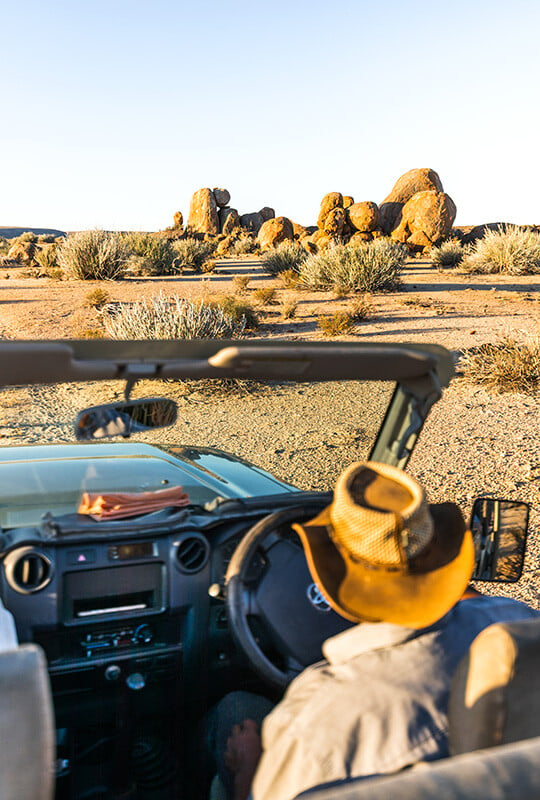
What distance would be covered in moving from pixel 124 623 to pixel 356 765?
143cm

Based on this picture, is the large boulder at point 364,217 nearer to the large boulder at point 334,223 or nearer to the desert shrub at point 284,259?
the large boulder at point 334,223

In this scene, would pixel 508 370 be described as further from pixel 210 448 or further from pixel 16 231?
pixel 16 231

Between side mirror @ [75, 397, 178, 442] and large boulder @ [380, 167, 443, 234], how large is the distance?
50091mm

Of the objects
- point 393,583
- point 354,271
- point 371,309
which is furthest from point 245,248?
point 393,583

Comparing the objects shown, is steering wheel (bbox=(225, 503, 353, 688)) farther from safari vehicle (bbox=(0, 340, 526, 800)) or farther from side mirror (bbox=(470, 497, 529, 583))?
side mirror (bbox=(470, 497, 529, 583))

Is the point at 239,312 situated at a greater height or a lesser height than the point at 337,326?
greater

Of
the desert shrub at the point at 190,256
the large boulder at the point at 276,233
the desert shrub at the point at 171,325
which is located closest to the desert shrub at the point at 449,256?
the desert shrub at the point at 190,256

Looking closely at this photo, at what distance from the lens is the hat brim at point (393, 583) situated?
1.82 meters

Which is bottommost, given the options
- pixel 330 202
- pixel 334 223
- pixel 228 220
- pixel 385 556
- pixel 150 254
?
pixel 385 556

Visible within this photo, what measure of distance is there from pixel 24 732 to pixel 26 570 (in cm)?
135

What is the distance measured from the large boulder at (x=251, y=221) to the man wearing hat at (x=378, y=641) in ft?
240

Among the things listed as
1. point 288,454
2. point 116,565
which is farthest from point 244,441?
point 116,565

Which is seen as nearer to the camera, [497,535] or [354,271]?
[497,535]

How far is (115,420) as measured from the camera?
2357mm
